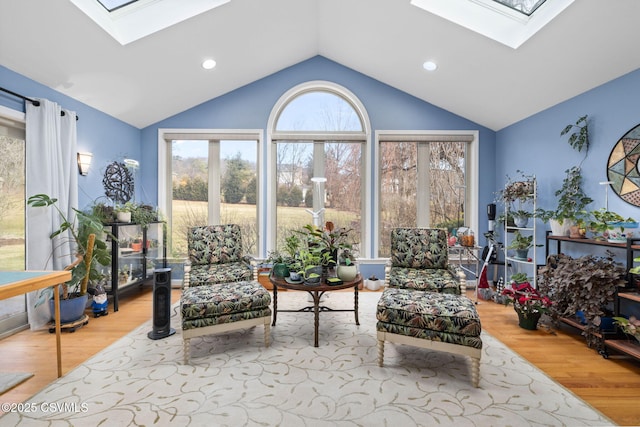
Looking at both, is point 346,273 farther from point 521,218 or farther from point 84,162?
point 84,162

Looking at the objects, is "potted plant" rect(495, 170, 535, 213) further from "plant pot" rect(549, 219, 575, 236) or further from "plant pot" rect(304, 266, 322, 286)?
"plant pot" rect(304, 266, 322, 286)

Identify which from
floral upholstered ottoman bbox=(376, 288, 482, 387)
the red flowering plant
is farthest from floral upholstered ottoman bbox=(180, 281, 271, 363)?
the red flowering plant

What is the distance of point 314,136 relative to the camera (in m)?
4.54

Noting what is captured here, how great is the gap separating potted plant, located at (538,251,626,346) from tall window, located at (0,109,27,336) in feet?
16.6

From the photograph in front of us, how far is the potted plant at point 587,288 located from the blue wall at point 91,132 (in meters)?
5.13

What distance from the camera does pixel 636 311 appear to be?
8.33ft

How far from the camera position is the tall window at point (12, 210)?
9.15ft

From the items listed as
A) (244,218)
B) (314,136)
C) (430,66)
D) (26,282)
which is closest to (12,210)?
(26,282)

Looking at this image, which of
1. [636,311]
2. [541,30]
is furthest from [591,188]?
[541,30]

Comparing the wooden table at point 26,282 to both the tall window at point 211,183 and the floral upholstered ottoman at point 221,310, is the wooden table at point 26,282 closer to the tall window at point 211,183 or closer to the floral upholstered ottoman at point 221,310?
the floral upholstered ottoman at point 221,310

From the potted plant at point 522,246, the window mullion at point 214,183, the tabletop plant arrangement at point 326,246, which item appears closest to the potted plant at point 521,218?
the potted plant at point 522,246

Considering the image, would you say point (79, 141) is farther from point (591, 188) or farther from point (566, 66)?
point (591, 188)

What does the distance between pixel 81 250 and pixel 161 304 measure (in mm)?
1133

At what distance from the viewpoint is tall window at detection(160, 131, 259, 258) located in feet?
15.4
